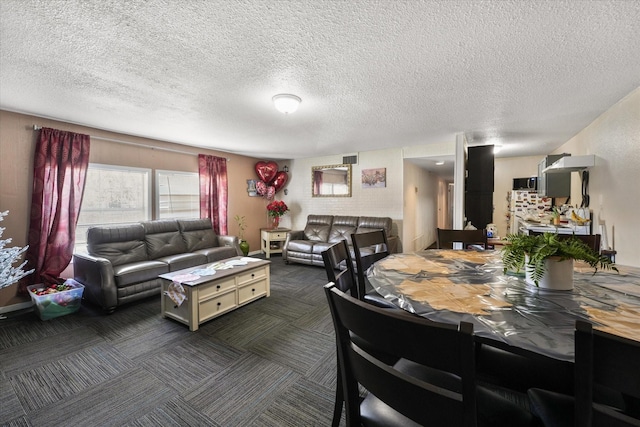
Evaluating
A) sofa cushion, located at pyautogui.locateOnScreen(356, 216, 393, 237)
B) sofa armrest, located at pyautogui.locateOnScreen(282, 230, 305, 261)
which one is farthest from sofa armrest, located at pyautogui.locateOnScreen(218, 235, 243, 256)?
sofa cushion, located at pyautogui.locateOnScreen(356, 216, 393, 237)

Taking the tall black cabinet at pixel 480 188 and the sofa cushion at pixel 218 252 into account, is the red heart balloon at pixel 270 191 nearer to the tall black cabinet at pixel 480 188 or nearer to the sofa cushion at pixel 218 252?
the sofa cushion at pixel 218 252

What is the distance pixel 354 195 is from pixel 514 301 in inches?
185

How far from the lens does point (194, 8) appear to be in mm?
1406

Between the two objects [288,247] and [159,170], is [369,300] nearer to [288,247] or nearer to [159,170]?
[288,247]

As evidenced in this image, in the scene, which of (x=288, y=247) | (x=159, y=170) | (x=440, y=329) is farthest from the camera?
(x=288, y=247)

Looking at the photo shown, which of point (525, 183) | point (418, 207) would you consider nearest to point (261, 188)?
point (418, 207)

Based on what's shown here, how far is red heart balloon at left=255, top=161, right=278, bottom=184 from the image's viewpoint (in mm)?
6109

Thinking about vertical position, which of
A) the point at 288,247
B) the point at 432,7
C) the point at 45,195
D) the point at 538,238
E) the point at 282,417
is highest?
the point at 432,7

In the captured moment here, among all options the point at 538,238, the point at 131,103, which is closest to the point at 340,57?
the point at 538,238

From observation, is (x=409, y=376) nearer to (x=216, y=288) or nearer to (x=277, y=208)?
(x=216, y=288)

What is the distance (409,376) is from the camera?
702mm

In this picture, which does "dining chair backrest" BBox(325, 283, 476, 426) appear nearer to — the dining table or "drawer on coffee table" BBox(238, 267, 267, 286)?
the dining table

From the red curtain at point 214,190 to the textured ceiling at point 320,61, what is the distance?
1657mm

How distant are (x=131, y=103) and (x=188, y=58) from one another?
4.40ft
